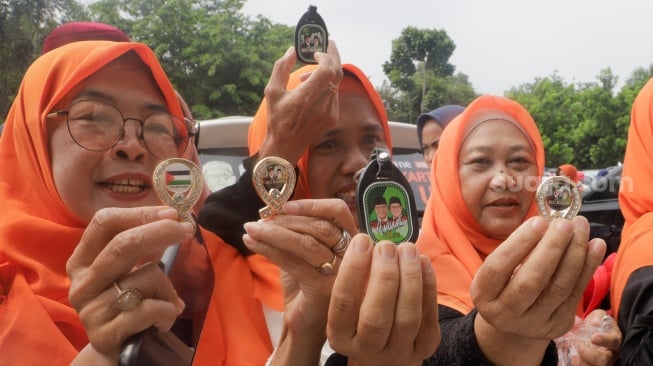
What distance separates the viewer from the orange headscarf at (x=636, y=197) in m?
1.95

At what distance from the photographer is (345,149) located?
6.86ft

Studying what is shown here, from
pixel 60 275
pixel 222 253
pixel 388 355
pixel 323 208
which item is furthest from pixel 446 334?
pixel 60 275

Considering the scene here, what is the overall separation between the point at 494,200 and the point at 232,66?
1378 centimetres

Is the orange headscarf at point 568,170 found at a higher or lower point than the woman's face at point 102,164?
lower

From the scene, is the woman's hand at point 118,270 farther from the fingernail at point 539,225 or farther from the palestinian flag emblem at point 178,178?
the fingernail at point 539,225

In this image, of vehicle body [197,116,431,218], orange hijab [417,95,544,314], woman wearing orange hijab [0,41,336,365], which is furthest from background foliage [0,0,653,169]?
woman wearing orange hijab [0,41,336,365]

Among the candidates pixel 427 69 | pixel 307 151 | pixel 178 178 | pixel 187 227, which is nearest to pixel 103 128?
pixel 178 178

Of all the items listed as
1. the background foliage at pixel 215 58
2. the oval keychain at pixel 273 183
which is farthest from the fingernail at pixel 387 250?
the background foliage at pixel 215 58

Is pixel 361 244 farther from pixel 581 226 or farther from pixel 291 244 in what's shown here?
pixel 581 226

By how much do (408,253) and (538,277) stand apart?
275 millimetres

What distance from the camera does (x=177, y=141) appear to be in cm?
184

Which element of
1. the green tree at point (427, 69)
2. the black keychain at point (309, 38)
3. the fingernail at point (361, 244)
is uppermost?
the black keychain at point (309, 38)

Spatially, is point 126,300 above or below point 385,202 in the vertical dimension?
below

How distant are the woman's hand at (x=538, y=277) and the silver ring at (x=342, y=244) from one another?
30cm
